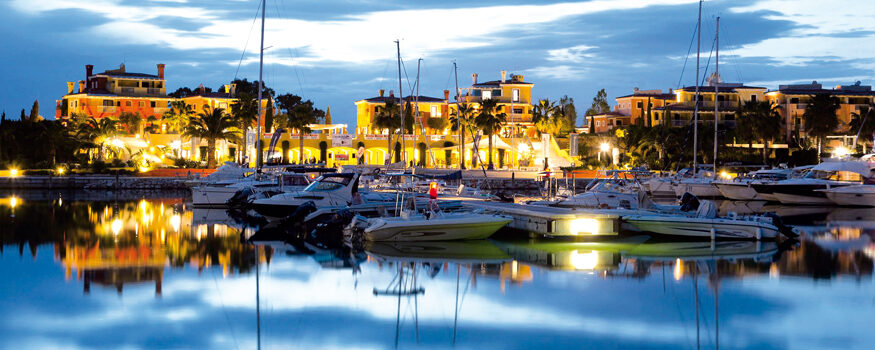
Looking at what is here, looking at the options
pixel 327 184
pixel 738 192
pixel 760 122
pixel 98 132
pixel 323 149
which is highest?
pixel 760 122

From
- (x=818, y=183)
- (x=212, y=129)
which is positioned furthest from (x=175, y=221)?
(x=212, y=129)

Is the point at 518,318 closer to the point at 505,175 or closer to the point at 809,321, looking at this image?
the point at 809,321

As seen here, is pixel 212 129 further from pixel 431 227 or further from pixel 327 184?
pixel 431 227

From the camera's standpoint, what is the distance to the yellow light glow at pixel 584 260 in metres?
20.6

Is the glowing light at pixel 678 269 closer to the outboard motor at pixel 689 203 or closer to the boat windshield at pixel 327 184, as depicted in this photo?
the outboard motor at pixel 689 203

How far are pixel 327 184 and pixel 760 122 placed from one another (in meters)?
57.2

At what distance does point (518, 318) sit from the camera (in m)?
14.8

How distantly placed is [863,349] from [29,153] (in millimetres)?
63884

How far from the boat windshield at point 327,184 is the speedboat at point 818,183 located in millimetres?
22887

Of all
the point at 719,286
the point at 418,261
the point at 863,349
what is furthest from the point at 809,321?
the point at 418,261

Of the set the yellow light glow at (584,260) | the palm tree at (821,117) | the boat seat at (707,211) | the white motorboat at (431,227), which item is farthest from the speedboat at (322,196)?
the palm tree at (821,117)

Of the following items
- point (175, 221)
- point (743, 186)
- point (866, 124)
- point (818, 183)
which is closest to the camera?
point (175, 221)

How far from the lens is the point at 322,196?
31938mm

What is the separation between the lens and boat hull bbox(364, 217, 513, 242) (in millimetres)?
23828
